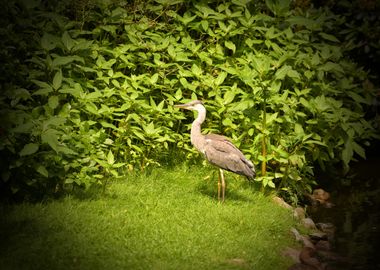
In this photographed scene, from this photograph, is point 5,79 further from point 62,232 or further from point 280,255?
point 280,255

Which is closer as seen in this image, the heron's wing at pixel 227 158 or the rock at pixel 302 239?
the rock at pixel 302 239

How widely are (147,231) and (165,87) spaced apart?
262 centimetres

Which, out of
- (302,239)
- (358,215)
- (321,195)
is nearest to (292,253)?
(302,239)

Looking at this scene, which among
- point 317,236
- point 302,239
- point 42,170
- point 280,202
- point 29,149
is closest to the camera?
point 29,149

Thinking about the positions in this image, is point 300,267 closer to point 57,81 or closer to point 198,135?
point 198,135

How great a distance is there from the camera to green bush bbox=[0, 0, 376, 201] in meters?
5.99

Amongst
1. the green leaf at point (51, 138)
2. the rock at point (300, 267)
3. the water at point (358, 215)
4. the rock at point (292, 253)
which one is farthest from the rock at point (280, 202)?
the green leaf at point (51, 138)

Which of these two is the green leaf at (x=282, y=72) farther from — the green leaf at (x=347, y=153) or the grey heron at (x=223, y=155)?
the green leaf at (x=347, y=153)

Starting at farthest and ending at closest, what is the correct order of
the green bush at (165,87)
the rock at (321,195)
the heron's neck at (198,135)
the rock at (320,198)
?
the rock at (321,195) < the rock at (320,198) < the heron's neck at (198,135) < the green bush at (165,87)

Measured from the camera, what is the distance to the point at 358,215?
7.48 meters

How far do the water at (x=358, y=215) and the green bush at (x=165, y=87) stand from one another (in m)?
0.78

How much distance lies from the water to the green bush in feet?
2.56

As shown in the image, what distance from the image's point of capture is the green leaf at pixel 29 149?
17.1 feet

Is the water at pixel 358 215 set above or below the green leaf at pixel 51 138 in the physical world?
below
